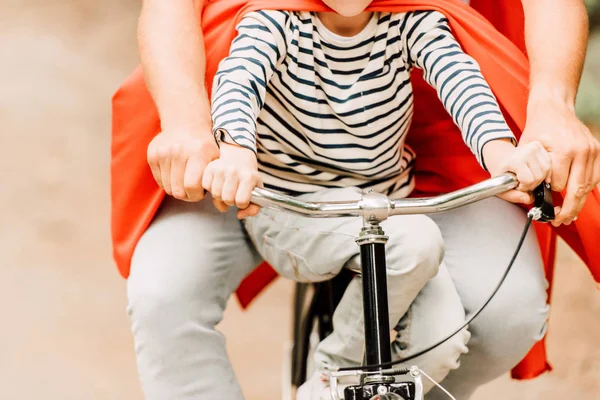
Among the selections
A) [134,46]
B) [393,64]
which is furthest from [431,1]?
[134,46]

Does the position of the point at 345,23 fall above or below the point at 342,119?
above

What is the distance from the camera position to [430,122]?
121 centimetres

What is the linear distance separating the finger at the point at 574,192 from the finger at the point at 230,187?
384 mm

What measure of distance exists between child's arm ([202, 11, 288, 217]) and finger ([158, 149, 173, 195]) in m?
0.07

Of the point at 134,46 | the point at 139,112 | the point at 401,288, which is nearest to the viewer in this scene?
the point at 401,288

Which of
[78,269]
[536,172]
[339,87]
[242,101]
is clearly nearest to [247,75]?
[242,101]

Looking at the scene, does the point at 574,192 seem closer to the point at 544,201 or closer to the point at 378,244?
the point at 544,201

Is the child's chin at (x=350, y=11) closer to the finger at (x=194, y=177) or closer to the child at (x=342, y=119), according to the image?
the child at (x=342, y=119)

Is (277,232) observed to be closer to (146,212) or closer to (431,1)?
(146,212)

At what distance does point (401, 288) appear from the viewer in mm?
955

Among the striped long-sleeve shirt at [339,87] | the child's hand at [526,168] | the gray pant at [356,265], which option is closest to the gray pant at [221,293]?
the gray pant at [356,265]

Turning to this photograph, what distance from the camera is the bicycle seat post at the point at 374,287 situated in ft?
2.67

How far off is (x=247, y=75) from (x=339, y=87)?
0.51 feet

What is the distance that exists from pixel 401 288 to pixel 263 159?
284 millimetres
